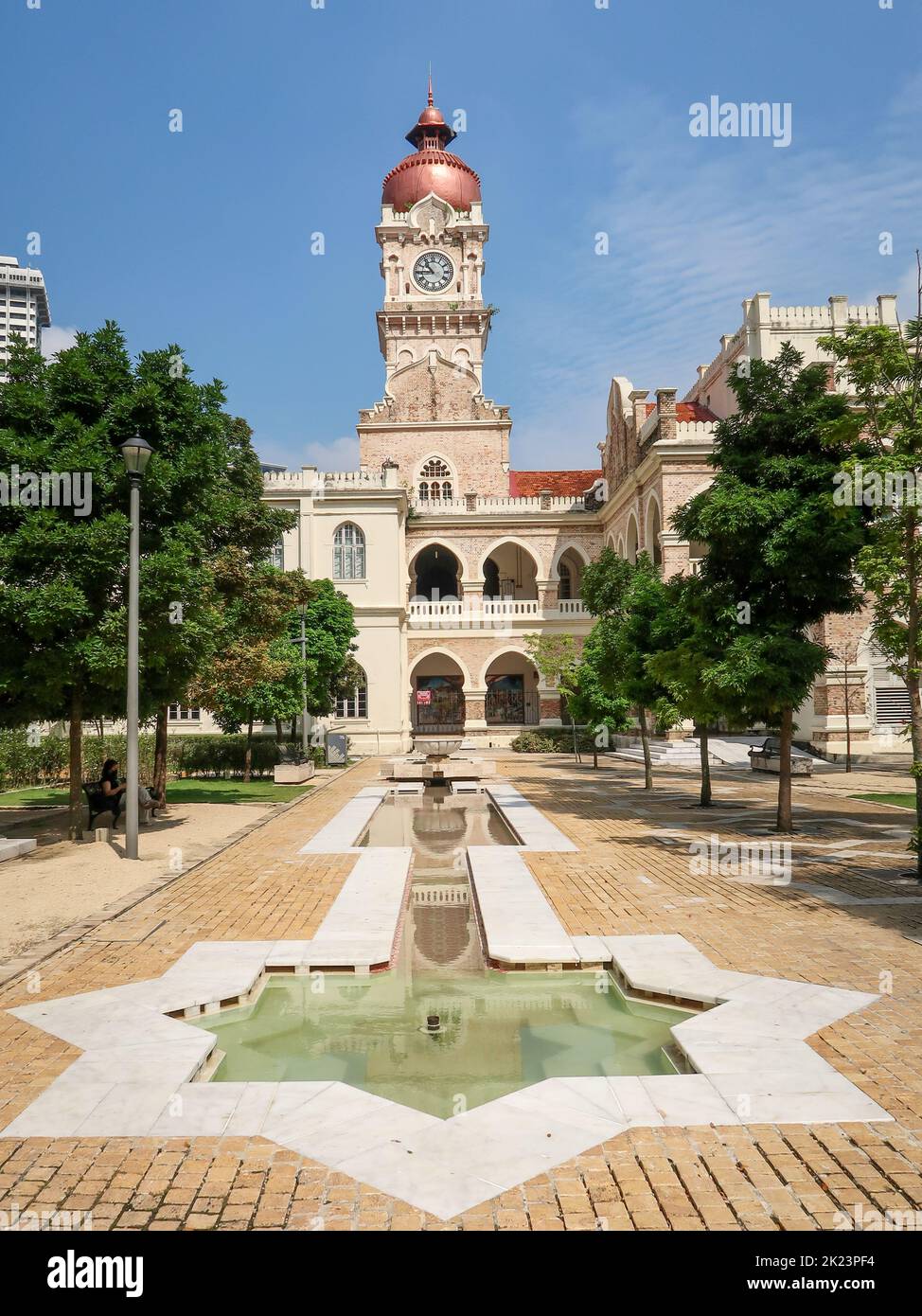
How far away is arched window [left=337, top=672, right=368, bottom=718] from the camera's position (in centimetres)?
3681

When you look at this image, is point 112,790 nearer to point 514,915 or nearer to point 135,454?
point 135,454

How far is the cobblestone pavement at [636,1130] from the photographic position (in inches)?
133

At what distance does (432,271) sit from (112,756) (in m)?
36.7

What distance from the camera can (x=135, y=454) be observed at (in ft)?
36.7

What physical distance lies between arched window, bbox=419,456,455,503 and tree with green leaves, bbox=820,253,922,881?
34916 millimetres

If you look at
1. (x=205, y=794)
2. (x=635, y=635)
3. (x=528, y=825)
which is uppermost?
(x=635, y=635)

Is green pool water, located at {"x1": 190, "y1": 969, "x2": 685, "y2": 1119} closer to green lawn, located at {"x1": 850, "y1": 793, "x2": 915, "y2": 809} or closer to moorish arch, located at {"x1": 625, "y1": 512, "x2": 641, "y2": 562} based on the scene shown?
green lawn, located at {"x1": 850, "y1": 793, "x2": 915, "y2": 809}

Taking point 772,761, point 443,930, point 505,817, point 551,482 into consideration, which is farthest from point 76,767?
point 551,482

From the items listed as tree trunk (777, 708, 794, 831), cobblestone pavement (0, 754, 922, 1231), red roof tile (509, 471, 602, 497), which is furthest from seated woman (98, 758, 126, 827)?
red roof tile (509, 471, 602, 497)

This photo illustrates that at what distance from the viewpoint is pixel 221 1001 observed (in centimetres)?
595

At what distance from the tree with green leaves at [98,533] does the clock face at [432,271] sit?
1527 inches

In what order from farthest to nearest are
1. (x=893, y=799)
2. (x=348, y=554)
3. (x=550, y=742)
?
(x=348, y=554) → (x=550, y=742) → (x=893, y=799)
